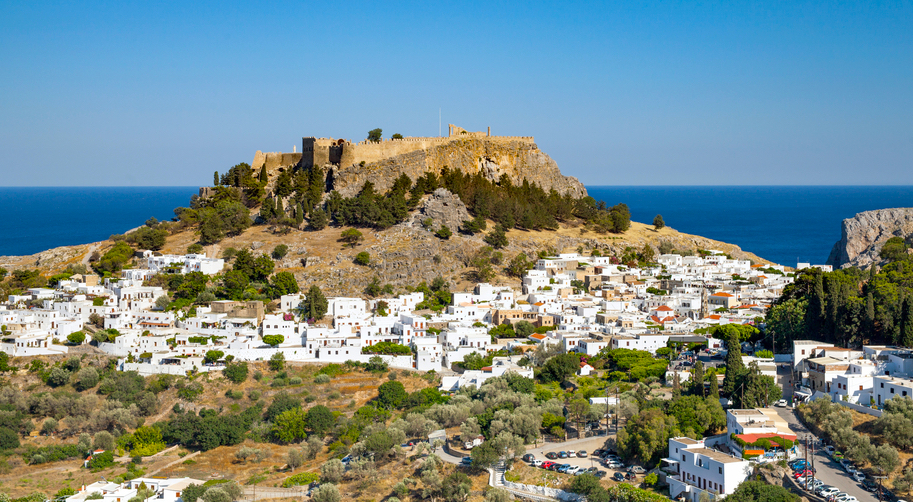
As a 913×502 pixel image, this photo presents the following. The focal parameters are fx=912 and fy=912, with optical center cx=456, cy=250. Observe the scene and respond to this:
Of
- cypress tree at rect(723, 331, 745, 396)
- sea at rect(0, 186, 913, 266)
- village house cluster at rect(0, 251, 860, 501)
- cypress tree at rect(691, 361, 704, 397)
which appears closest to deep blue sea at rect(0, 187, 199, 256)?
sea at rect(0, 186, 913, 266)

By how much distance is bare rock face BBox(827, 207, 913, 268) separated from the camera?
213 ft

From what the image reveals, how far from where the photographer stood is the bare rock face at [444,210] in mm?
60688

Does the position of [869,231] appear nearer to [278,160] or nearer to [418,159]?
[418,159]

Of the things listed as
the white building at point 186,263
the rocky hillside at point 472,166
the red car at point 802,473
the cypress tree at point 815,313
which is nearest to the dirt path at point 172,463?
the white building at point 186,263

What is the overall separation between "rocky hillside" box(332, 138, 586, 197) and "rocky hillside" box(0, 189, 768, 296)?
3.97m

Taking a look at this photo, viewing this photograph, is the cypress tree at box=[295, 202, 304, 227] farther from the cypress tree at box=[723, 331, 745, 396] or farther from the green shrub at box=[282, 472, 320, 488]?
the cypress tree at box=[723, 331, 745, 396]

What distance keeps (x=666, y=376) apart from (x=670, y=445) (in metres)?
8.93

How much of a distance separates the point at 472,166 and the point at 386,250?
608 inches

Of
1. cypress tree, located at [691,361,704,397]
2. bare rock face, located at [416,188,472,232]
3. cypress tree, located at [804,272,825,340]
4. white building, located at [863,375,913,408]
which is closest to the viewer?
white building, located at [863,375,913,408]

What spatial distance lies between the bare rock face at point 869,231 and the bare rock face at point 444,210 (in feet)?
89.2

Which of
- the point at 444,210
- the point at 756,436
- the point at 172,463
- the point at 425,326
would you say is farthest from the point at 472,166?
the point at 756,436

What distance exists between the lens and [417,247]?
187 ft

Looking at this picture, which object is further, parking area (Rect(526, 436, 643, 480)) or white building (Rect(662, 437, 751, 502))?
parking area (Rect(526, 436, 643, 480))

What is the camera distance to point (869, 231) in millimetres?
66312
